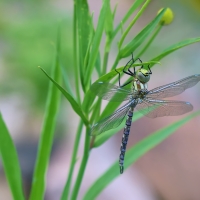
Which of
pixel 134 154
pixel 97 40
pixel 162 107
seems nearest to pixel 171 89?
pixel 162 107

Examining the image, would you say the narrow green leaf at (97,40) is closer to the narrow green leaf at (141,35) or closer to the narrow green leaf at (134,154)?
the narrow green leaf at (141,35)

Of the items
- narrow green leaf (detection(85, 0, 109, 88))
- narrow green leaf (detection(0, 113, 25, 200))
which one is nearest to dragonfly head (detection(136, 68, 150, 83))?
narrow green leaf (detection(85, 0, 109, 88))

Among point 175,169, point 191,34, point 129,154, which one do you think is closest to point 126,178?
point 175,169

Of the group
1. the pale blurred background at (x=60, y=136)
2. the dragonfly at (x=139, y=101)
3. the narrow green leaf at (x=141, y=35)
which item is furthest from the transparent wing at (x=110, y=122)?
the pale blurred background at (x=60, y=136)

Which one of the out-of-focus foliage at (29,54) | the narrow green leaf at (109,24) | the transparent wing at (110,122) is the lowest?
the transparent wing at (110,122)

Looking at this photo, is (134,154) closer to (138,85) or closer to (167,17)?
(138,85)

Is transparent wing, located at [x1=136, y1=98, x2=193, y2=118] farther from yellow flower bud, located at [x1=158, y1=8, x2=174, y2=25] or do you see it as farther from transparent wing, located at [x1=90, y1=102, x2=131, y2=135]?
yellow flower bud, located at [x1=158, y1=8, x2=174, y2=25]

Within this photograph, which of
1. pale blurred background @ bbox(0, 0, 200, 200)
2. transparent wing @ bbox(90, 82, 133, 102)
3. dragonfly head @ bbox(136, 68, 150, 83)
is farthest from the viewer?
pale blurred background @ bbox(0, 0, 200, 200)
